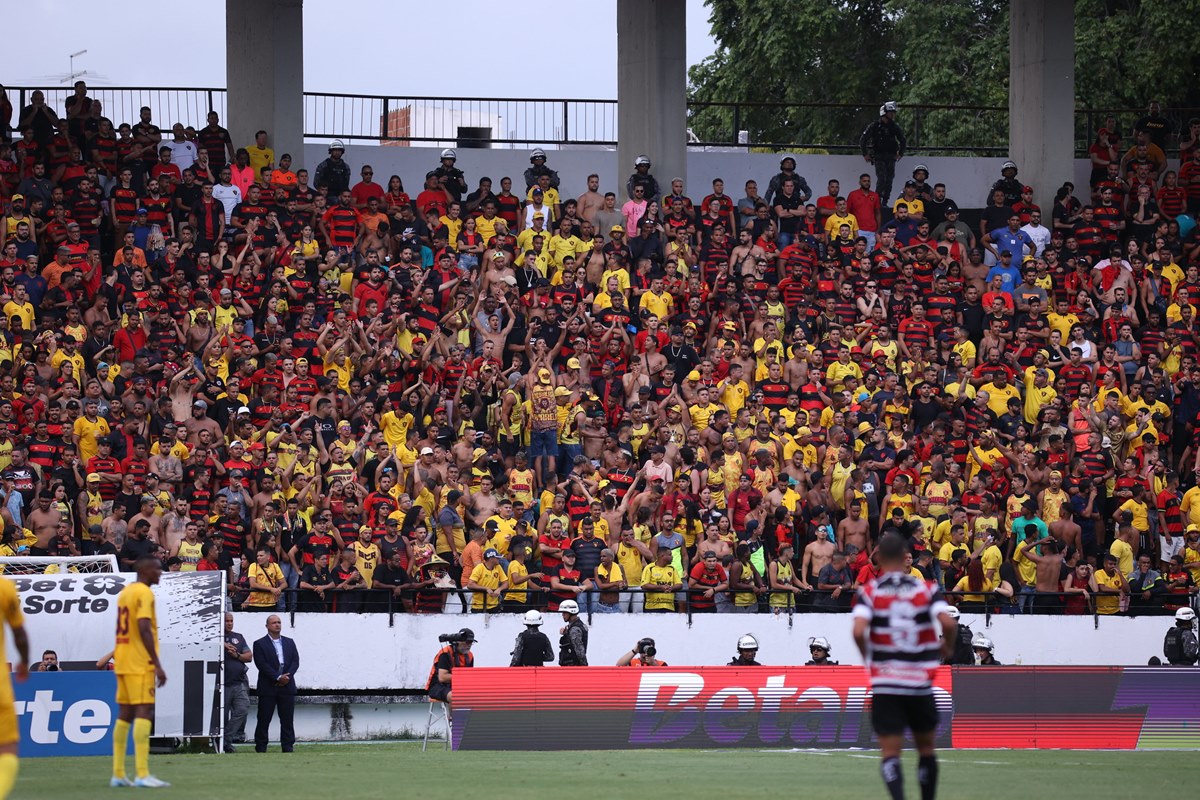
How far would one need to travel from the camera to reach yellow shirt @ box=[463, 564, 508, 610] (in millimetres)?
22953

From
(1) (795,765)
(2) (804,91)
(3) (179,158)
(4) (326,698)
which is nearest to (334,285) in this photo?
(3) (179,158)

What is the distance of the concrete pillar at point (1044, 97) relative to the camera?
33250 millimetres

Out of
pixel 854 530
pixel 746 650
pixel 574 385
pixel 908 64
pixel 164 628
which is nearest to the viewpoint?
pixel 164 628

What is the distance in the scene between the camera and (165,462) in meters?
23.1

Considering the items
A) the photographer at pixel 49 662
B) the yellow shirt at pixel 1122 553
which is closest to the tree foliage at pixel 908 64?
the yellow shirt at pixel 1122 553

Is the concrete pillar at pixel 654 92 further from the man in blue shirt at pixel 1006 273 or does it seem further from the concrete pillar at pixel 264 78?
the man in blue shirt at pixel 1006 273

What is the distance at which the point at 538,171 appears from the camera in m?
30.0

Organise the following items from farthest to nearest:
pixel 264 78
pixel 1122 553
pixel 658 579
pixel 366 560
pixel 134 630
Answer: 1. pixel 264 78
2. pixel 1122 553
3. pixel 658 579
4. pixel 366 560
5. pixel 134 630

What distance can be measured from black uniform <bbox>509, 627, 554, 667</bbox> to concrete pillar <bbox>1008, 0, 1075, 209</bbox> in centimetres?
1701

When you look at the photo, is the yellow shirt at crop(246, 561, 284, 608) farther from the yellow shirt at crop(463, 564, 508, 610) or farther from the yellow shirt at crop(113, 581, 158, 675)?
Result: the yellow shirt at crop(113, 581, 158, 675)

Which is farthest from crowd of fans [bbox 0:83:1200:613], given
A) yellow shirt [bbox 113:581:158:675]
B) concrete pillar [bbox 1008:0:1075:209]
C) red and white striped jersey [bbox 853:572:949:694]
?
red and white striped jersey [bbox 853:572:949:694]

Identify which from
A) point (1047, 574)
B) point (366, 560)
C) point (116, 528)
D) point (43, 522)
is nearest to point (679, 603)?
point (366, 560)

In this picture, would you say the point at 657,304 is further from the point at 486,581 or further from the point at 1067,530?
the point at 1067,530

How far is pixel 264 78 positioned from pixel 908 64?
2352 cm
